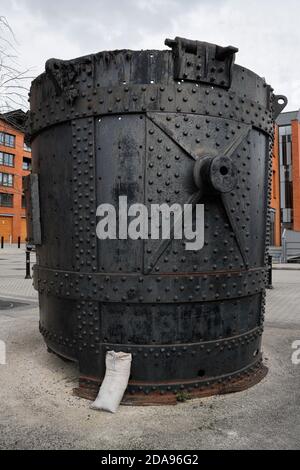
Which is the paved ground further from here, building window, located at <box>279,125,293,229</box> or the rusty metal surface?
building window, located at <box>279,125,293,229</box>

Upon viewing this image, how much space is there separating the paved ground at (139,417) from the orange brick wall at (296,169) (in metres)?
38.8

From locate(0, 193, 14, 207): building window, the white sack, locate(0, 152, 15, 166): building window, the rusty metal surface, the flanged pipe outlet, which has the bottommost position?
the rusty metal surface

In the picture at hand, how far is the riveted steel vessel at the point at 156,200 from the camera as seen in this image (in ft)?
11.5

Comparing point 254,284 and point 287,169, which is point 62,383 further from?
point 287,169

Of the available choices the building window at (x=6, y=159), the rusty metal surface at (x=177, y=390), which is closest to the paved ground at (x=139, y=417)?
the rusty metal surface at (x=177, y=390)

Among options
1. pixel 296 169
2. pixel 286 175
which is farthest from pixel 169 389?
pixel 286 175

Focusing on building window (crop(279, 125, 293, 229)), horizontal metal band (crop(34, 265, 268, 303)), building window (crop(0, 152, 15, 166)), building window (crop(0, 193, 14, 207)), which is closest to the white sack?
horizontal metal band (crop(34, 265, 268, 303))

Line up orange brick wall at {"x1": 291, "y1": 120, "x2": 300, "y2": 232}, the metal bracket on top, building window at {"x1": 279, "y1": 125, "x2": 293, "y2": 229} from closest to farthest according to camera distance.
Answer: the metal bracket on top → orange brick wall at {"x1": 291, "y1": 120, "x2": 300, "y2": 232} → building window at {"x1": 279, "y1": 125, "x2": 293, "y2": 229}

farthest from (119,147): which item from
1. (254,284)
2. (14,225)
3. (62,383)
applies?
(14,225)

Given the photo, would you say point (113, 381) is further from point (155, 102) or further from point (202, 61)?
point (202, 61)

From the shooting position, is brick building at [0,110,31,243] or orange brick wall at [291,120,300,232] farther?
brick building at [0,110,31,243]

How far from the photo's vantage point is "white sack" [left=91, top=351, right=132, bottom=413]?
3338 mm

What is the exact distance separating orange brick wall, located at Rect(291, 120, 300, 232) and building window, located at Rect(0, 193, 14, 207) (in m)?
32.1

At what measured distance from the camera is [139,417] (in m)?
3.22
